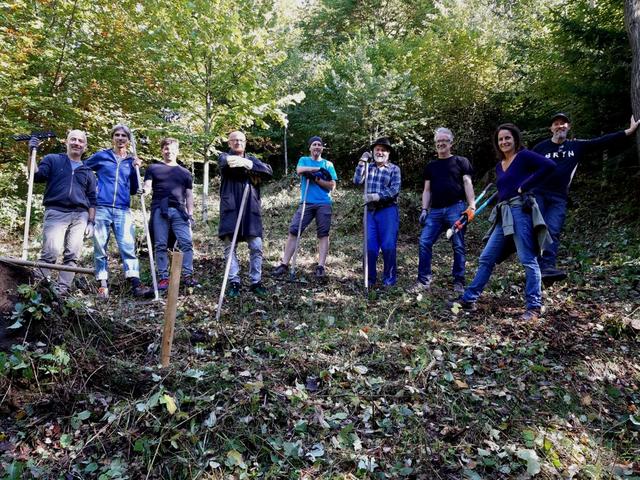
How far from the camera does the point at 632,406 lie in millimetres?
3217

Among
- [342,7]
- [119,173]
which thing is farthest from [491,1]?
[119,173]

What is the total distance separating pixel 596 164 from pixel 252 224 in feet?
24.3

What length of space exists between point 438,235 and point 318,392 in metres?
3.17

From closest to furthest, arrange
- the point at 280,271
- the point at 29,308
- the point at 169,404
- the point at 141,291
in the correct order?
the point at 169,404 → the point at 29,308 → the point at 141,291 → the point at 280,271

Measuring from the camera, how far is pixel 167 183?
5.57m

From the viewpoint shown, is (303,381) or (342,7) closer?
(303,381)

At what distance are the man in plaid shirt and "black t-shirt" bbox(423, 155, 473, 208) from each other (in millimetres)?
545

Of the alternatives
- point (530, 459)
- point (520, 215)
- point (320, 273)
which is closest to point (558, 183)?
point (520, 215)

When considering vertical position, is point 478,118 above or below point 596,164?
above

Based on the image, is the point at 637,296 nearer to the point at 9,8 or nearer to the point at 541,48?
the point at 541,48

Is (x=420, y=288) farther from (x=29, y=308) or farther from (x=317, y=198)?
(x=29, y=308)

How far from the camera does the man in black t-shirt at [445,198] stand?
5559 mm

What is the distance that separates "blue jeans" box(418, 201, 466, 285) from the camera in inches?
220

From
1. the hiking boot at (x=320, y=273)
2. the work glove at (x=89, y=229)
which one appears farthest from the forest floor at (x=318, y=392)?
the hiking boot at (x=320, y=273)
